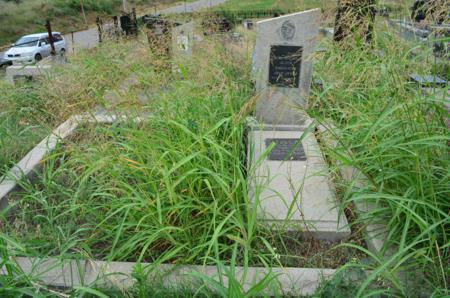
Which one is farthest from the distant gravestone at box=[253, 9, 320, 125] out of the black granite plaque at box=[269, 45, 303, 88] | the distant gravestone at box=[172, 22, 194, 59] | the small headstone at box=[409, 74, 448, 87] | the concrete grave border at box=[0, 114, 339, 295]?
the concrete grave border at box=[0, 114, 339, 295]

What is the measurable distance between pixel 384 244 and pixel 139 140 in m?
1.82

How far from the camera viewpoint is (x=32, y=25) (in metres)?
33.1

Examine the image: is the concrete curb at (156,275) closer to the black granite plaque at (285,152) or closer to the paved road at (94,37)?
the black granite plaque at (285,152)

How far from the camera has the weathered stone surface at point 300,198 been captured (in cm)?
258

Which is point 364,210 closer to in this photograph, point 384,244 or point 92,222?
point 384,244

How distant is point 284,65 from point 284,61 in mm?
40

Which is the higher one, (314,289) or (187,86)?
(187,86)

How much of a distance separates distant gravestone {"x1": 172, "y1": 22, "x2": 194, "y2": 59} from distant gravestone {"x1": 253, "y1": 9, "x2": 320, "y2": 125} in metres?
1.19

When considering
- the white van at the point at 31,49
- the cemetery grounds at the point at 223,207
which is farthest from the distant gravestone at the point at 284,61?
the white van at the point at 31,49

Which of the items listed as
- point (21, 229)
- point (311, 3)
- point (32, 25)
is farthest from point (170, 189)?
point (32, 25)

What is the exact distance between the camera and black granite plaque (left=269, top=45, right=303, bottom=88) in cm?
366

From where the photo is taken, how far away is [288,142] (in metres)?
3.57

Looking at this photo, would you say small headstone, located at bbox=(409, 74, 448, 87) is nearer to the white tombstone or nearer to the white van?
the white tombstone

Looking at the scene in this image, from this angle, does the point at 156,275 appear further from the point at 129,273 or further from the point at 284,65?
the point at 284,65
